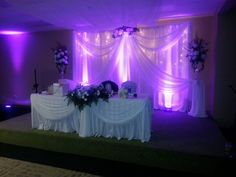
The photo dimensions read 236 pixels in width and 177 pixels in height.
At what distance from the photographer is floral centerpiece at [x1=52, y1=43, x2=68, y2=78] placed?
6.95 metres

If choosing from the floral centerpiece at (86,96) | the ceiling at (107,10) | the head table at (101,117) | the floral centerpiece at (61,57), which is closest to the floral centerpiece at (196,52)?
the ceiling at (107,10)

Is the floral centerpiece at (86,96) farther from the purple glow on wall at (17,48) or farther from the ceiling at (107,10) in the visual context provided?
the purple glow on wall at (17,48)

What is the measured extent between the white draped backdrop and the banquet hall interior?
0.03 metres

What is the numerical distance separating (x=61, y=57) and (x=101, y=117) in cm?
370

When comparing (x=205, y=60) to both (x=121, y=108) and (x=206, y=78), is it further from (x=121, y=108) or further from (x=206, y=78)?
(x=121, y=108)

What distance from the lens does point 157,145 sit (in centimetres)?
349

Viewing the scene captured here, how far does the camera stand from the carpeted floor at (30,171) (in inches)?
126

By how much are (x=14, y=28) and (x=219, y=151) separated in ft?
23.2

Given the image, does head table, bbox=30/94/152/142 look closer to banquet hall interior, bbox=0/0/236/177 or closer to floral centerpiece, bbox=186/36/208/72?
banquet hall interior, bbox=0/0/236/177

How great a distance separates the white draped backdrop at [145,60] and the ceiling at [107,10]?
520 mm

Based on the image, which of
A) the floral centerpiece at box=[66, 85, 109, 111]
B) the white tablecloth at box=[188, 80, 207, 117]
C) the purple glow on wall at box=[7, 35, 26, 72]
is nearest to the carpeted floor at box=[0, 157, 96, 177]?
the floral centerpiece at box=[66, 85, 109, 111]

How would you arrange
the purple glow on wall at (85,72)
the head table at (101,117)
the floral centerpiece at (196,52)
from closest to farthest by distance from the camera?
the head table at (101,117), the floral centerpiece at (196,52), the purple glow on wall at (85,72)

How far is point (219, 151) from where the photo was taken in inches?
128

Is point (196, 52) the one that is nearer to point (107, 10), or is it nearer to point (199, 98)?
point (199, 98)
